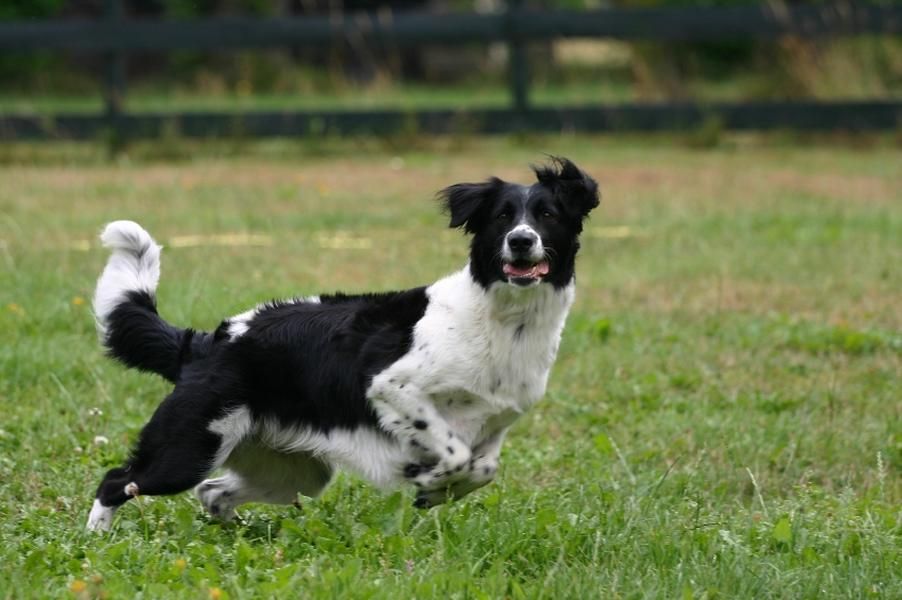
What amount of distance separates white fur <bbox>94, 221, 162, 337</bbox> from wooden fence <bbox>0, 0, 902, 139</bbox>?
11.1m

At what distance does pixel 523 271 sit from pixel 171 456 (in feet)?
4.25

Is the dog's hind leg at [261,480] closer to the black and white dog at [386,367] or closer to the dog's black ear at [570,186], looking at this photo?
the black and white dog at [386,367]

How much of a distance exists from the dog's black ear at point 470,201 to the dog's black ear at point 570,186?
6.4 inches

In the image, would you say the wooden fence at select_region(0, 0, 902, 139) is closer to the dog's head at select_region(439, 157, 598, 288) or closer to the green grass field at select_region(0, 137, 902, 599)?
the green grass field at select_region(0, 137, 902, 599)

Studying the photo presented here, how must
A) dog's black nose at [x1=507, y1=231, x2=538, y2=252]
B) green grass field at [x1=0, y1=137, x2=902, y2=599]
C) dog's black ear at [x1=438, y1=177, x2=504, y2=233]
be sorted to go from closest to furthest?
green grass field at [x1=0, y1=137, x2=902, y2=599], dog's black nose at [x1=507, y1=231, x2=538, y2=252], dog's black ear at [x1=438, y1=177, x2=504, y2=233]

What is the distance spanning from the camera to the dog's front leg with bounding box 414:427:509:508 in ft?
16.1

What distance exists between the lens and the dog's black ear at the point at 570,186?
16.4ft

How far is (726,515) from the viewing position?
A: 518 centimetres

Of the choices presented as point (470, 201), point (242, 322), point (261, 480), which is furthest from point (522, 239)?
point (261, 480)

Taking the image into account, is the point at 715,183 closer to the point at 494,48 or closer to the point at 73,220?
the point at 73,220

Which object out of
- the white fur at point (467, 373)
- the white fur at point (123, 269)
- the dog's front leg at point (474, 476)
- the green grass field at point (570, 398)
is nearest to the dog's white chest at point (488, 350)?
the white fur at point (467, 373)

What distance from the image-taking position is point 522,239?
4.76 meters

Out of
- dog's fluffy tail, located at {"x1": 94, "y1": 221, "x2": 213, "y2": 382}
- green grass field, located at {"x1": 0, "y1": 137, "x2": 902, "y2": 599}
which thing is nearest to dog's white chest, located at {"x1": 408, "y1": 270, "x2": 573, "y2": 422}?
green grass field, located at {"x1": 0, "y1": 137, "x2": 902, "y2": 599}

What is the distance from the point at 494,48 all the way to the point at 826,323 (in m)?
25.0
